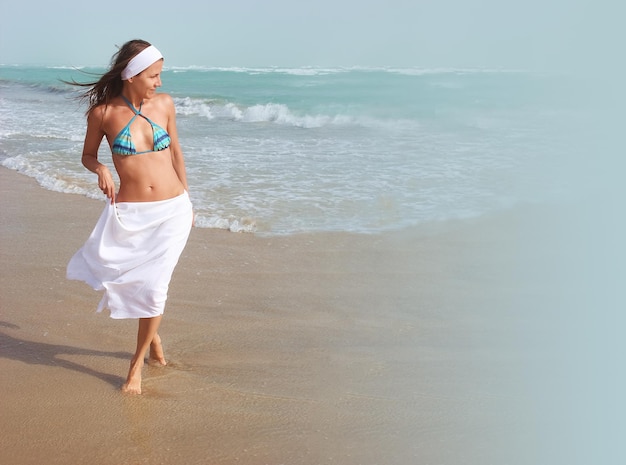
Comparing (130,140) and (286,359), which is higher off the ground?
(130,140)

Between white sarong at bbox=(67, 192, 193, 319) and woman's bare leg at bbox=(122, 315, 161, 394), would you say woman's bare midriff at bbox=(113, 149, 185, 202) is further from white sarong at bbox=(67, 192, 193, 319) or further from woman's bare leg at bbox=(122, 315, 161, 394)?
woman's bare leg at bbox=(122, 315, 161, 394)

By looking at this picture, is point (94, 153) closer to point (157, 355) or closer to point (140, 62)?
→ point (140, 62)

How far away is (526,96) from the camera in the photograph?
2016cm

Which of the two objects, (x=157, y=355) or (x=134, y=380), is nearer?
(x=134, y=380)

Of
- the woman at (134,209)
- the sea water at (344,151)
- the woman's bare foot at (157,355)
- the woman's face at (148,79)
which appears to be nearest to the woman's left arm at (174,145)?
the woman at (134,209)

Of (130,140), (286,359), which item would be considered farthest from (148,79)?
(286,359)

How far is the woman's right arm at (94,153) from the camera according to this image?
11.2 feet

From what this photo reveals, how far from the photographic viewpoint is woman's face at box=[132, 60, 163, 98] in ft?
11.2

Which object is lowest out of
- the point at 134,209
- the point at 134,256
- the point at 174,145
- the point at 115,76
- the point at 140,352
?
the point at 140,352

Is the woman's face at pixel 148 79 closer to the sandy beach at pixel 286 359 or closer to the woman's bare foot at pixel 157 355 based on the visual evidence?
the woman's bare foot at pixel 157 355

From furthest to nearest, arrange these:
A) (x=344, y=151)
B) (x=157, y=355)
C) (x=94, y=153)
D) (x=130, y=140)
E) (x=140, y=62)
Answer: (x=344, y=151) → (x=157, y=355) → (x=94, y=153) → (x=130, y=140) → (x=140, y=62)

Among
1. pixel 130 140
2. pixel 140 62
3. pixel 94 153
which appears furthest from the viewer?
pixel 94 153

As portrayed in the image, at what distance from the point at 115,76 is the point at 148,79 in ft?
0.56

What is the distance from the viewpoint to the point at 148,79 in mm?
3439
